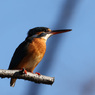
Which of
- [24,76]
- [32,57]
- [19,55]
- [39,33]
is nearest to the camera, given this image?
[24,76]

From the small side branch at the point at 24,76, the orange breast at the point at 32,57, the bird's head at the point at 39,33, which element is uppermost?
the bird's head at the point at 39,33

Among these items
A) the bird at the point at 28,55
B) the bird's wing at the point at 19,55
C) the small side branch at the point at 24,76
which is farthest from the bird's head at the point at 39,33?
the small side branch at the point at 24,76

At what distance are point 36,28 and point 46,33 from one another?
258 millimetres

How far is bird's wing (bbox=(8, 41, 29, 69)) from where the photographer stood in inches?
187

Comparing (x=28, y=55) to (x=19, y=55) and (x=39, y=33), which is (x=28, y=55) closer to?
(x=19, y=55)

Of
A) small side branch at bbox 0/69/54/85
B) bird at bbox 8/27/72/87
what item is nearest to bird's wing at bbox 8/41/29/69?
bird at bbox 8/27/72/87

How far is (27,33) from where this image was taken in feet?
17.8

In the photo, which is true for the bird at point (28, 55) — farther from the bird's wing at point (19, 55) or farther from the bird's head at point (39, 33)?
the bird's head at point (39, 33)

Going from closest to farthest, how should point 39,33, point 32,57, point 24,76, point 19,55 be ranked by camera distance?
point 24,76 < point 32,57 < point 19,55 < point 39,33

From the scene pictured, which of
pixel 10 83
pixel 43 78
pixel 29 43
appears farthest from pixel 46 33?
pixel 43 78

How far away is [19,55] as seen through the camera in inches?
189

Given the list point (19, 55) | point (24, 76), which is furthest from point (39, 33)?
point (24, 76)

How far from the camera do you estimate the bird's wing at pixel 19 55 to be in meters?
4.74

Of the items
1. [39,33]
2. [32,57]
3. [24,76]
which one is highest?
[39,33]
